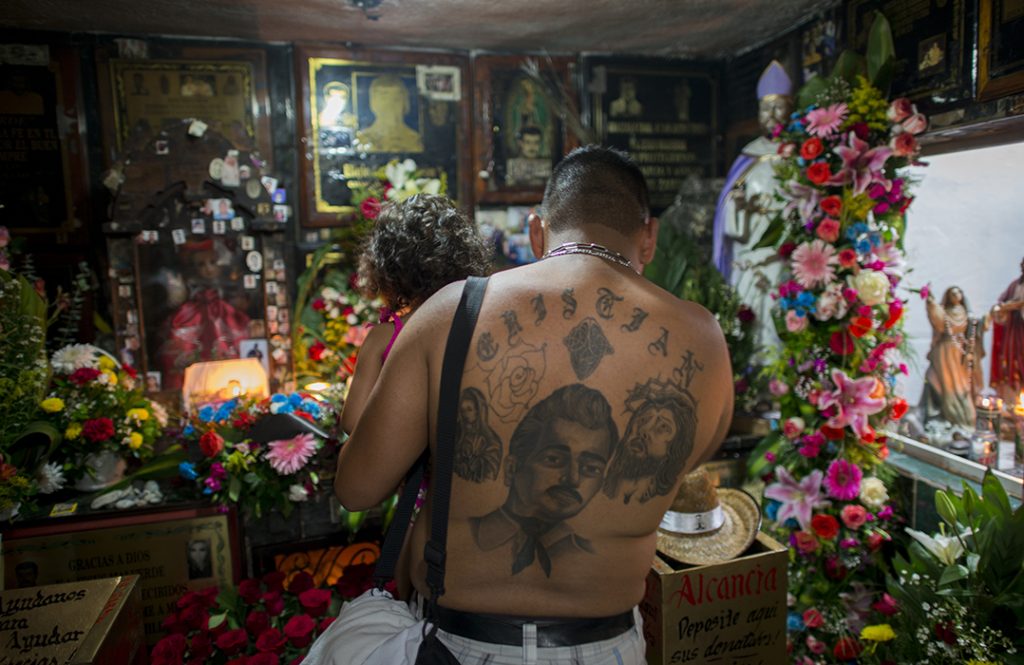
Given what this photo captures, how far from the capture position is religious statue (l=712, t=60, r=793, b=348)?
13.4 feet

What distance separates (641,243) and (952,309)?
2.36 meters

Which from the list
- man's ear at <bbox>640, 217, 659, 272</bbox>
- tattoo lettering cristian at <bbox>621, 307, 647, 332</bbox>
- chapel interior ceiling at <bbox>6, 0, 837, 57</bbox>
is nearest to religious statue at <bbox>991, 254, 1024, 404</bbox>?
chapel interior ceiling at <bbox>6, 0, 837, 57</bbox>

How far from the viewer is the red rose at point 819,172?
299 cm

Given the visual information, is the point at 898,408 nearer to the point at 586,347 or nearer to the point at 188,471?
the point at 586,347

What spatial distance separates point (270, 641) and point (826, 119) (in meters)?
2.93

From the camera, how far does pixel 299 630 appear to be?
2055mm

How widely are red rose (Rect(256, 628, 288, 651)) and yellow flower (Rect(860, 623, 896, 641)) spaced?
7.09 ft

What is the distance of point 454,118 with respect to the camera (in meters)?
4.73

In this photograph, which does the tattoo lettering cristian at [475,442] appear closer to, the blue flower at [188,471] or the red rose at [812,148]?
the blue flower at [188,471]

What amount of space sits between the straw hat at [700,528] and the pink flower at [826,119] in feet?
5.47

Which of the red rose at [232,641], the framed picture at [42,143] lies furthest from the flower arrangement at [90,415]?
the framed picture at [42,143]

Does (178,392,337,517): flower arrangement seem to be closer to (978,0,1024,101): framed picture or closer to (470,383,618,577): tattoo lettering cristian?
(470,383,618,577): tattoo lettering cristian

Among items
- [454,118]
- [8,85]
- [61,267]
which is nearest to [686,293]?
[454,118]

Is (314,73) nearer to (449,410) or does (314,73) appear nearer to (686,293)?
(686,293)
